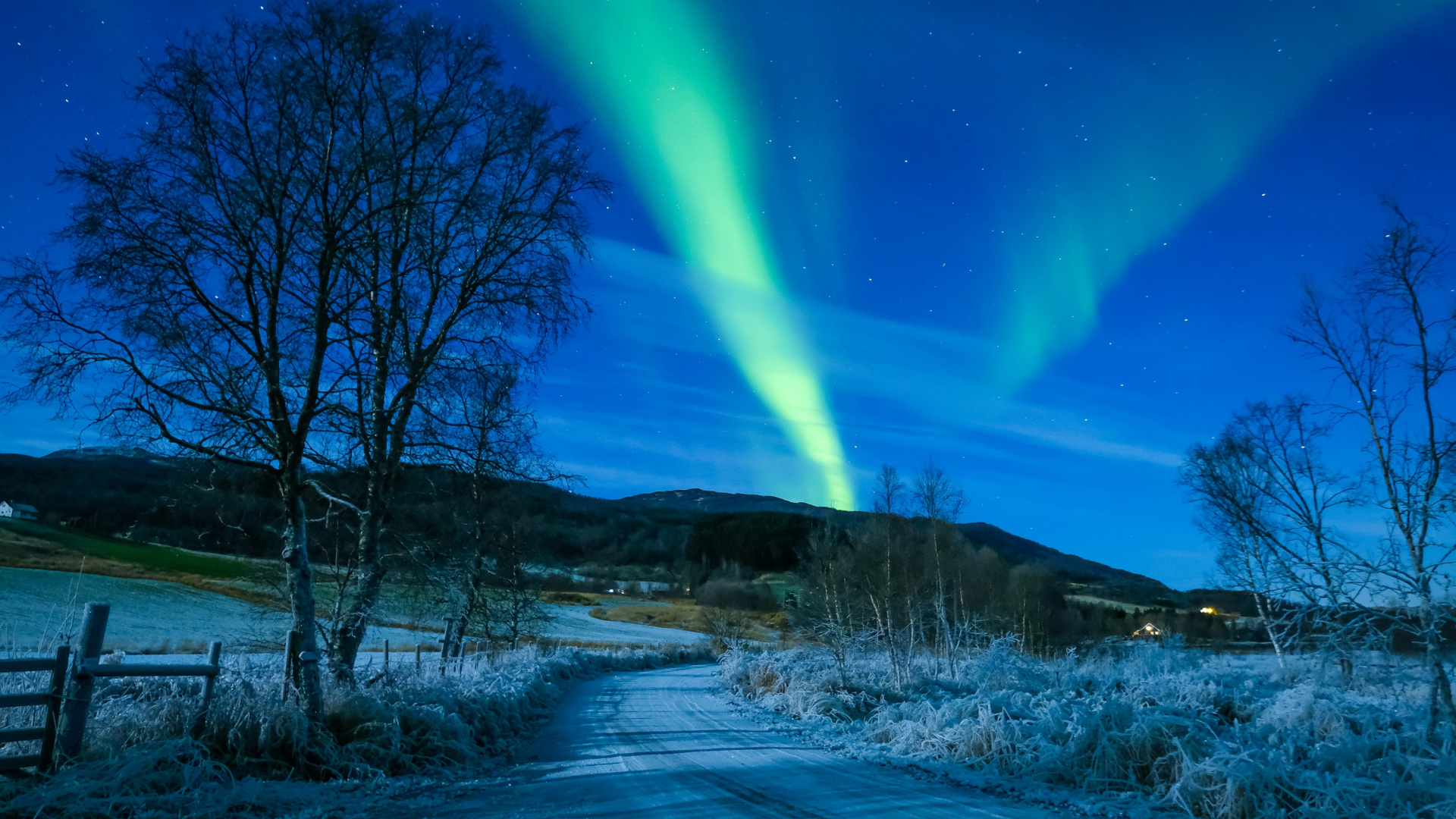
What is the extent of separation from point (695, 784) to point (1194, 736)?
6043mm

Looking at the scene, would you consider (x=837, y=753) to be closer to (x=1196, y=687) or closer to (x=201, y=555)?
(x=1196, y=687)

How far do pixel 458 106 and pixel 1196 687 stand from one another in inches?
667

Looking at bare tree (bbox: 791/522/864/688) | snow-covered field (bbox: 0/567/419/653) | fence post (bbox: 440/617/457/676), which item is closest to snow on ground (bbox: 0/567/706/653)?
snow-covered field (bbox: 0/567/419/653)

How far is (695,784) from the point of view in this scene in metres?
8.41

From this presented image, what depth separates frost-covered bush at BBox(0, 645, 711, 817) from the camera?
20.6 feet

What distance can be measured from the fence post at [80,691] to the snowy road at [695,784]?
3119 millimetres

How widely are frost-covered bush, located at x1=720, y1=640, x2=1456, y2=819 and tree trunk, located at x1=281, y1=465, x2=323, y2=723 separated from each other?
8.44m

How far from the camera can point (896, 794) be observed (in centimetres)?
809

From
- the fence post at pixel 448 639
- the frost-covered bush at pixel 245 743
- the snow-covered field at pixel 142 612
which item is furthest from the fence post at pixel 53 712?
the fence post at pixel 448 639

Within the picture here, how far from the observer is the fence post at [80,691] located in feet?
22.8

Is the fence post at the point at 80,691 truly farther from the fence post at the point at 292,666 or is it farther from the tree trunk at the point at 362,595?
the tree trunk at the point at 362,595

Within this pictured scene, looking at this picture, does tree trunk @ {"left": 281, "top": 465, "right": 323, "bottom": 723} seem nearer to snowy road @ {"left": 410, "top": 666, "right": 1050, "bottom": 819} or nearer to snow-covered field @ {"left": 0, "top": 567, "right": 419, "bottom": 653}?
snowy road @ {"left": 410, "top": 666, "right": 1050, "bottom": 819}

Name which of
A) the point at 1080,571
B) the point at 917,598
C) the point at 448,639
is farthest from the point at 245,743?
the point at 1080,571

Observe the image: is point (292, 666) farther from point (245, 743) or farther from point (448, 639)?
point (448, 639)
